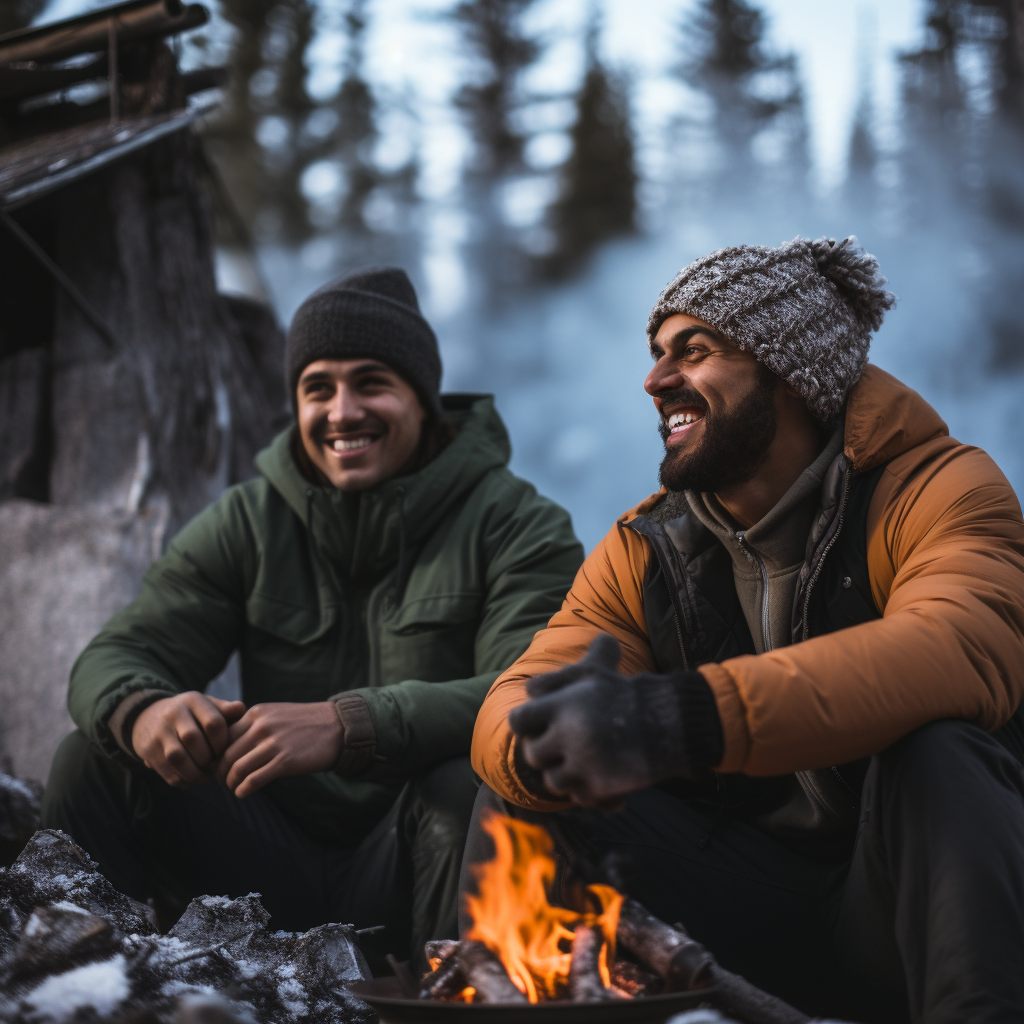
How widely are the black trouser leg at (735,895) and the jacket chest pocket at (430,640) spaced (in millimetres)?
807

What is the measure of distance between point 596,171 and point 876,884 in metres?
23.8

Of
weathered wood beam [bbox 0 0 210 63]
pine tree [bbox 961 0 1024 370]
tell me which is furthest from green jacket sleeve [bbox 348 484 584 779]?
pine tree [bbox 961 0 1024 370]

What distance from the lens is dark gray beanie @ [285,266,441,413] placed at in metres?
3.02

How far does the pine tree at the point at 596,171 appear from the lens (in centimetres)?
2336

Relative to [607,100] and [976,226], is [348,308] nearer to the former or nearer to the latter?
[976,226]

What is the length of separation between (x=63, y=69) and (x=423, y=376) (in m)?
3.34

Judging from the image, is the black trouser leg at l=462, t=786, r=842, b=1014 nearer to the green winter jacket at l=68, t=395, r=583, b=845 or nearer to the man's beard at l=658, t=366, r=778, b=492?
the green winter jacket at l=68, t=395, r=583, b=845

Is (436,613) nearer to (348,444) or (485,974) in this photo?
(348,444)

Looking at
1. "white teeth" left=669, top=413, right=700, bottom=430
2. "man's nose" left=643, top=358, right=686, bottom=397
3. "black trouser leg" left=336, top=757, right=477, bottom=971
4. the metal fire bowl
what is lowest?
"black trouser leg" left=336, top=757, right=477, bottom=971

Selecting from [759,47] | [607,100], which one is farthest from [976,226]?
[607,100]

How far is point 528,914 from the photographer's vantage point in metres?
1.72

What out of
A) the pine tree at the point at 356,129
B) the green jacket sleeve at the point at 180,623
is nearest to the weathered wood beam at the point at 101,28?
the green jacket sleeve at the point at 180,623

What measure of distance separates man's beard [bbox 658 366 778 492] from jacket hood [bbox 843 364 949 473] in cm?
21

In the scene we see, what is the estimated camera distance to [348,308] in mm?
3055
